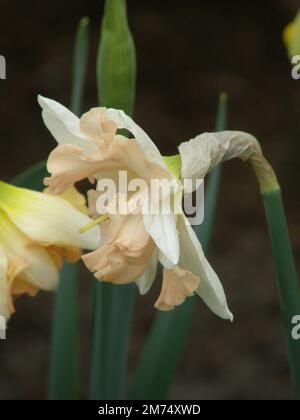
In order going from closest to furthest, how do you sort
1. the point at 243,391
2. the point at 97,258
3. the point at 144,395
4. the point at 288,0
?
the point at 97,258 → the point at 144,395 → the point at 243,391 → the point at 288,0

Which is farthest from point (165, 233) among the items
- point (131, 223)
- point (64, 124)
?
point (64, 124)

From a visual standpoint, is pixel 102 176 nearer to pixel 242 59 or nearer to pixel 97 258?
pixel 97 258

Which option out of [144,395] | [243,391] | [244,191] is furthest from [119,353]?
[244,191]

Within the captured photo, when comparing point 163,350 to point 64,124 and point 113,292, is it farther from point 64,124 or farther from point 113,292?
point 64,124

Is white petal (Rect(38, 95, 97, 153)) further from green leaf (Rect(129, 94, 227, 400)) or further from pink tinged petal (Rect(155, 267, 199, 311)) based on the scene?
green leaf (Rect(129, 94, 227, 400))

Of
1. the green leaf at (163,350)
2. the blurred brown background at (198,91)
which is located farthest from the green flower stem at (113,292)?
the blurred brown background at (198,91)
